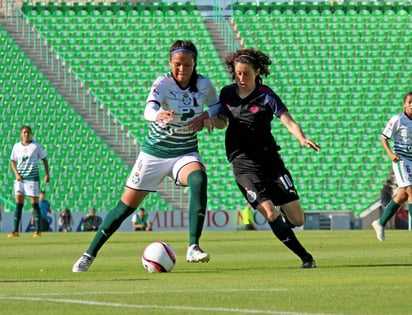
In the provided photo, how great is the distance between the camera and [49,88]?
1529 inches

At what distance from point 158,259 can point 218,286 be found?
210 cm

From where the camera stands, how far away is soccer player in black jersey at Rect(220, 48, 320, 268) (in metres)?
11.6

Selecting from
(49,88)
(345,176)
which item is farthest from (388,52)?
(49,88)

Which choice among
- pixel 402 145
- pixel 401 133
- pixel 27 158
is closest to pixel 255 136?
pixel 401 133

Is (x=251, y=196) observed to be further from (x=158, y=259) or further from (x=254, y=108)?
(x=158, y=259)

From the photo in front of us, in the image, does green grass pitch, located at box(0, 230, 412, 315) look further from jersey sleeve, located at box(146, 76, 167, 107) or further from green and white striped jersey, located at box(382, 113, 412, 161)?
green and white striped jersey, located at box(382, 113, 412, 161)

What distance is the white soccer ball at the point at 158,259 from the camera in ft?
36.4

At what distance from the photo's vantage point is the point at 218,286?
906 cm

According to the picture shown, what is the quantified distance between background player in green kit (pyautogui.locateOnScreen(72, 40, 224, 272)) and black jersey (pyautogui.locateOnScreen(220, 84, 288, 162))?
224 millimetres

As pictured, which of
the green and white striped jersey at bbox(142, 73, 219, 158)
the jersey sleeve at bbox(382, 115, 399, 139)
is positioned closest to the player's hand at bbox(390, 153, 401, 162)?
the jersey sleeve at bbox(382, 115, 399, 139)

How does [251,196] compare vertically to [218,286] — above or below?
above

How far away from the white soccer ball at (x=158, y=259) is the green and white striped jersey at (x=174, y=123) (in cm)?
105

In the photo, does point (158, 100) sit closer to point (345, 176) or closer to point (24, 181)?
point (24, 181)

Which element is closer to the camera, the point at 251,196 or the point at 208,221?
the point at 251,196
